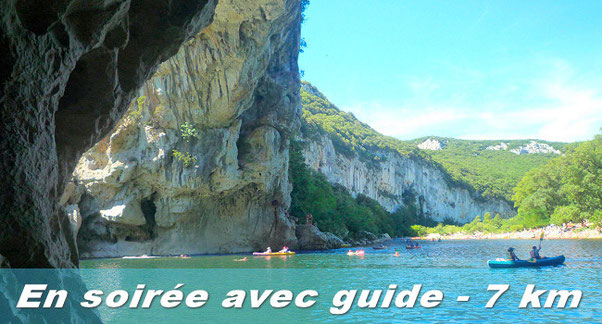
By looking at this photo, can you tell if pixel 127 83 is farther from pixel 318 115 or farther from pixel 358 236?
pixel 318 115

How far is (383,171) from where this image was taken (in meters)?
94.6

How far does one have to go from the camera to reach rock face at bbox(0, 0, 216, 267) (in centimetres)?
411

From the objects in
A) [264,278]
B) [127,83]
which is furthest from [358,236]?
[127,83]

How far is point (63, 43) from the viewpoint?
479 cm

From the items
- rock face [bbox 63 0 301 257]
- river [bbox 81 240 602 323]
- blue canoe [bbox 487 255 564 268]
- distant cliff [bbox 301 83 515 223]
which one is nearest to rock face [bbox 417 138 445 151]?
distant cliff [bbox 301 83 515 223]

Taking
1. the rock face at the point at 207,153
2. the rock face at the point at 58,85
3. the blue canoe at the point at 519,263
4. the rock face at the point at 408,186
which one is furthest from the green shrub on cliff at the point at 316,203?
the rock face at the point at 58,85

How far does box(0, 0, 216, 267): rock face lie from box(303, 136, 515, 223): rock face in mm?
69662

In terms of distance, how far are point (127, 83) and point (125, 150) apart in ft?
78.6

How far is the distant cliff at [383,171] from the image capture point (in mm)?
81125

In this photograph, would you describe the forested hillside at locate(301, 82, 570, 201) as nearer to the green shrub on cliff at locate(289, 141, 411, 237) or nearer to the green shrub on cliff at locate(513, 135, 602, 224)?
the green shrub on cliff at locate(513, 135, 602, 224)

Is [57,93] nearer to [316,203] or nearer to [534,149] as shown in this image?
[316,203]

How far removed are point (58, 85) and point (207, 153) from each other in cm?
2539

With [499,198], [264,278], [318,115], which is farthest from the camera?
[499,198]

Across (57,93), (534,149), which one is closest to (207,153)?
(57,93)
